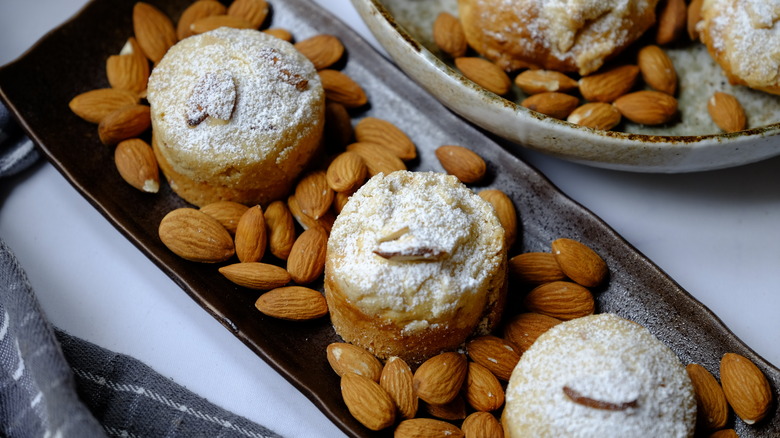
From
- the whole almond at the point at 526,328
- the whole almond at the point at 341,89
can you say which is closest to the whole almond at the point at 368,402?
the whole almond at the point at 526,328

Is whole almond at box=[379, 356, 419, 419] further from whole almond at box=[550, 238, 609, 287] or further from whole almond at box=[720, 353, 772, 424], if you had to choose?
whole almond at box=[720, 353, 772, 424]

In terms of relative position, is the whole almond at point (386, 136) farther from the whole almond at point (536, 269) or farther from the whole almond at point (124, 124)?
the whole almond at point (124, 124)

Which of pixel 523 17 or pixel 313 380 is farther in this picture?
pixel 523 17

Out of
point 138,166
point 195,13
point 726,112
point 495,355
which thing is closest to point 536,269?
point 495,355

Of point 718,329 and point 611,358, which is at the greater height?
point 611,358

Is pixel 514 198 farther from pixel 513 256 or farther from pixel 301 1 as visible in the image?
pixel 301 1

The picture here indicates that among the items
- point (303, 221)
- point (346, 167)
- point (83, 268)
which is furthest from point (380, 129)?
point (83, 268)
